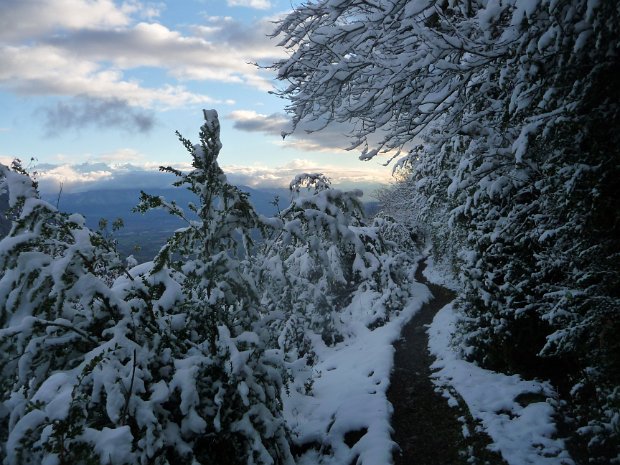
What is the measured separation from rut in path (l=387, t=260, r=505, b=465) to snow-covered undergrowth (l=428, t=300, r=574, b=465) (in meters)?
0.19

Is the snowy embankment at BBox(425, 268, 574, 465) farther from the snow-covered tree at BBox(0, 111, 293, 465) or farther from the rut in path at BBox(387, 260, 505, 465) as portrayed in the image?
the snow-covered tree at BBox(0, 111, 293, 465)

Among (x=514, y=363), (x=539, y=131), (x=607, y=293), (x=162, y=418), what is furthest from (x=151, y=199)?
(x=514, y=363)

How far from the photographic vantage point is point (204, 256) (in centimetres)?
394

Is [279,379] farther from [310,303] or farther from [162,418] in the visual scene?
[310,303]

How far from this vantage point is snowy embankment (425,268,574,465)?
5102mm

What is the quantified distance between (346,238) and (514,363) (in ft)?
17.0

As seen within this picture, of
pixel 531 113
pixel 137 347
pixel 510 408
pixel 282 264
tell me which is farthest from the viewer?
pixel 510 408

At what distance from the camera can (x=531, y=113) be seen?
5.33 metres

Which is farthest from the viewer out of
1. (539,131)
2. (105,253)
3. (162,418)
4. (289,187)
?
(289,187)

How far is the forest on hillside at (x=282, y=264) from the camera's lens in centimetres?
306

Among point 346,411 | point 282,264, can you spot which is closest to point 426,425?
point 346,411

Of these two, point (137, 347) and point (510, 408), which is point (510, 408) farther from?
point (137, 347)

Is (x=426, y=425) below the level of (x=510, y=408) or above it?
below

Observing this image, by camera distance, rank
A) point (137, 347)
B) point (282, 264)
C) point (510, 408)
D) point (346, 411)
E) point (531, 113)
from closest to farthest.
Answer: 1. point (137, 347)
2. point (282, 264)
3. point (531, 113)
4. point (510, 408)
5. point (346, 411)
